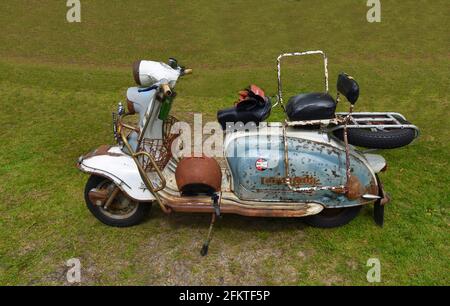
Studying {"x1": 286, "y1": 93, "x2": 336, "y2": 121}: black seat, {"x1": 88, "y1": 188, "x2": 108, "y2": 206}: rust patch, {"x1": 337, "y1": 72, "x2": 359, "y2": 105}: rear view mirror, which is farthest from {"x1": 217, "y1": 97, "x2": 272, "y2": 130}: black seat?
{"x1": 88, "y1": 188, "x2": 108, "y2": 206}: rust patch

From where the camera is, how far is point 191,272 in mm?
4438

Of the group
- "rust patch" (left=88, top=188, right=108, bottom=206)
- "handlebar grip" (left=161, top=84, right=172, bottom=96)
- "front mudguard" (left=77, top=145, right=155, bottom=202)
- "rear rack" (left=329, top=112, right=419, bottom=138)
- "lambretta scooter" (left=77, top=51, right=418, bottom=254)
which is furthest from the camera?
"rust patch" (left=88, top=188, right=108, bottom=206)

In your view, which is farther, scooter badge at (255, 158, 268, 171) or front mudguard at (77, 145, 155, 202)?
front mudguard at (77, 145, 155, 202)

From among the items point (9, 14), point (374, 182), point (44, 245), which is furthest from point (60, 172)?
point (9, 14)

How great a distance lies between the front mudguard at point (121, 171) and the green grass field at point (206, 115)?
24.0 inches

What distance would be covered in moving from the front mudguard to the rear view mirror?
248 centimetres

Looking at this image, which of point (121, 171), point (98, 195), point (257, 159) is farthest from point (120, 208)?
point (257, 159)

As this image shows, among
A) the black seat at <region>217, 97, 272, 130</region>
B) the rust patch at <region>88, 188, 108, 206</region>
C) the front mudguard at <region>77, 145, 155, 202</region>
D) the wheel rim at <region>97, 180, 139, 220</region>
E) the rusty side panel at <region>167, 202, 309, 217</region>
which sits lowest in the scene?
the wheel rim at <region>97, 180, 139, 220</region>

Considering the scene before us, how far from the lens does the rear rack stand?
14.2 feet

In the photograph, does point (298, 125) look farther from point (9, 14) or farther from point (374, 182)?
point (9, 14)

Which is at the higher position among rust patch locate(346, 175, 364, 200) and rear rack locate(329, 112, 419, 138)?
rear rack locate(329, 112, 419, 138)

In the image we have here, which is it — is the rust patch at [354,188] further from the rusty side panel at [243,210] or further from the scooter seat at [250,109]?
the scooter seat at [250,109]

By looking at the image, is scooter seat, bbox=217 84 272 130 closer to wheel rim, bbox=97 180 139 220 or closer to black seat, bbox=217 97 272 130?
black seat, bbox=217 97 272 130

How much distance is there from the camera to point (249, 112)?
14.9 feet
